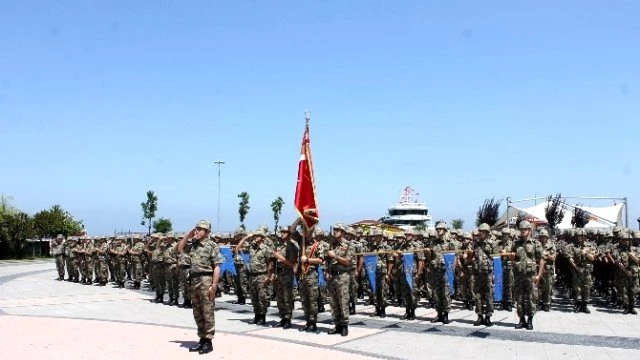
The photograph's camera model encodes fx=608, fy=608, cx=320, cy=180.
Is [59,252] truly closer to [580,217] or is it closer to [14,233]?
[580,217]

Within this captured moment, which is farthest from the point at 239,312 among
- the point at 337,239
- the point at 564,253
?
the point at 564,253

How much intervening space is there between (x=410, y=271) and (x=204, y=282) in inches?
219

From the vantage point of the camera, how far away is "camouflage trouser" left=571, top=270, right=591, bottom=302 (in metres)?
13.9

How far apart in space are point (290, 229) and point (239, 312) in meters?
3.53

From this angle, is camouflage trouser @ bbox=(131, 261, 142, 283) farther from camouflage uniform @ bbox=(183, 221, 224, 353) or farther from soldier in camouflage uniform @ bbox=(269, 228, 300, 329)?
camouflage uniform @ bbox=(183, 221, 224, 353)

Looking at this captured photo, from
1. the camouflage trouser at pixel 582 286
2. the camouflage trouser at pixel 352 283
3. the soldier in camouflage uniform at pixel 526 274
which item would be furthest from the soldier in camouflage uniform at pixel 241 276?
the camouflage trouser at pixel 582 286

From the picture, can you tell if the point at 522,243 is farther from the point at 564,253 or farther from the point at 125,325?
the point at 125,325

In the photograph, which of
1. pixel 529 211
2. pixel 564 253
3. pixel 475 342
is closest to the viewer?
pixel 475 342

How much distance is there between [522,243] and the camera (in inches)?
444

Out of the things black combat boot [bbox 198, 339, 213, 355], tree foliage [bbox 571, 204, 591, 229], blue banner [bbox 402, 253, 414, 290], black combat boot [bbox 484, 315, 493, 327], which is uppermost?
tree foliage [bbox 571, 204, 591, 229]

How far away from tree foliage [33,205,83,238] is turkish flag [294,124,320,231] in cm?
4220

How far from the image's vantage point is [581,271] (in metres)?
14.2

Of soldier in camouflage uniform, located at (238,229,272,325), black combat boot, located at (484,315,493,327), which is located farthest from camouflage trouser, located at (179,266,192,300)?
black combat boot, located at (484,315,493,327)

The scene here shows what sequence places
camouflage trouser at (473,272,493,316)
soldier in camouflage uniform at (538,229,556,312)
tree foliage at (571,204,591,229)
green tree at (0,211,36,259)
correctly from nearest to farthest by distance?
camouflage trouser at (473,272,493,316) → soldier in camouflage uniform at (538,229,556,312) → tree foliage at (571,204,591,229) → green tree at (0,211,36,259)
